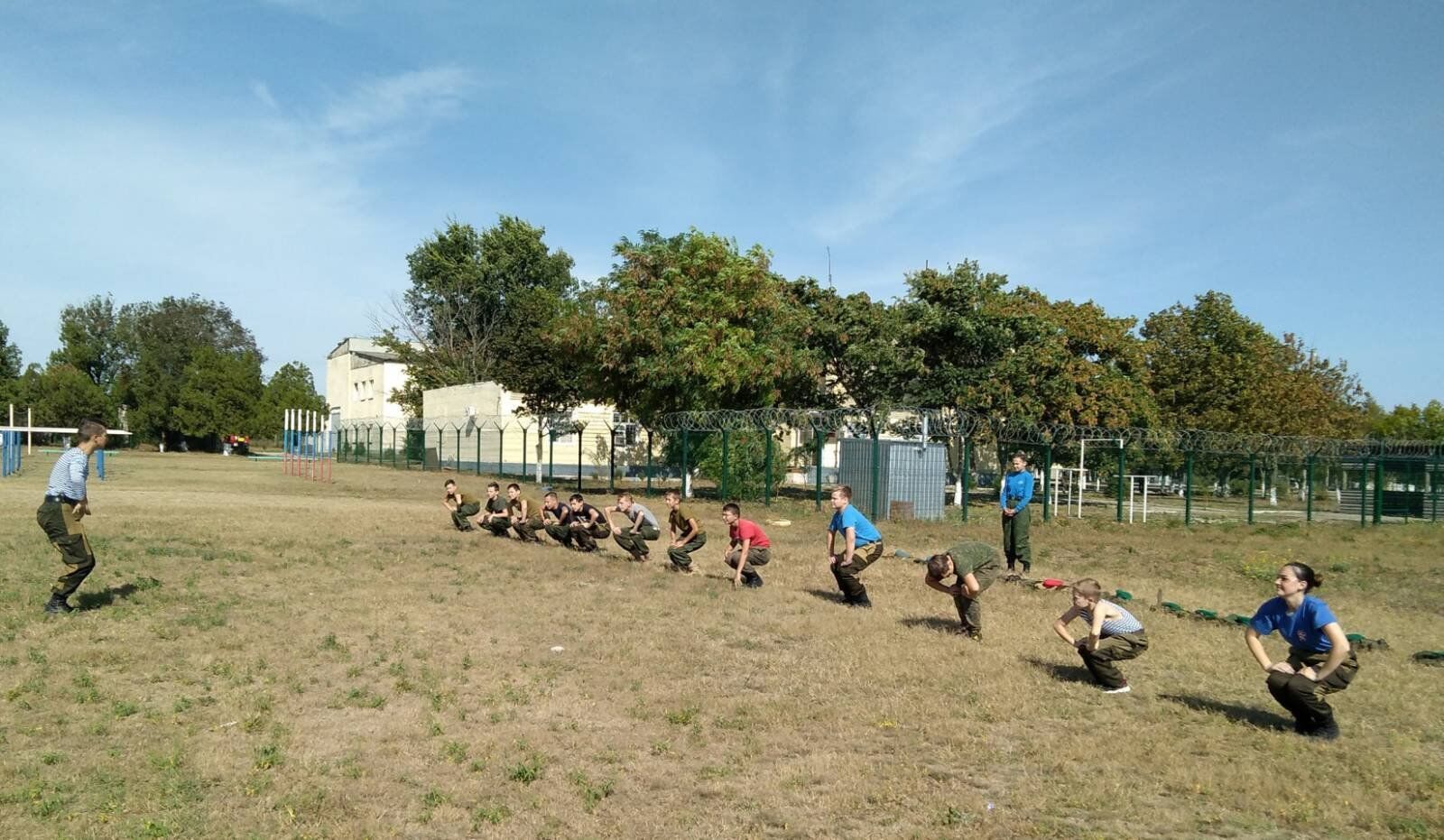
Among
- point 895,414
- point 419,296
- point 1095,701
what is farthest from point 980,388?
point 419,296

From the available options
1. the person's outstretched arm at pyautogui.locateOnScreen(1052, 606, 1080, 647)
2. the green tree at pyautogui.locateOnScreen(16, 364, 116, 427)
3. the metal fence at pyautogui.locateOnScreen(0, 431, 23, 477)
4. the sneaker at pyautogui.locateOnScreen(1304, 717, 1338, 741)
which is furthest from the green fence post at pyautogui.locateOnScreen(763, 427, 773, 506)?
the green tree at pyautogui.locateOnScreen(16, 364, 116, 427)

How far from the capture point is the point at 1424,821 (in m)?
5.23

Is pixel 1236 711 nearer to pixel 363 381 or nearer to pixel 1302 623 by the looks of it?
pixel 1302 623

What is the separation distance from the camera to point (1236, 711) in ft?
24.4

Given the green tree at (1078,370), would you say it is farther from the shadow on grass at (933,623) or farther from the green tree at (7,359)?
the green tree at (7,359)

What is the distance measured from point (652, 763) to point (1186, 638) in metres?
6.43

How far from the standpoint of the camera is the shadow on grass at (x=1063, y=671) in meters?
8.21

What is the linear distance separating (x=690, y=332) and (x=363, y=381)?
47426 mm

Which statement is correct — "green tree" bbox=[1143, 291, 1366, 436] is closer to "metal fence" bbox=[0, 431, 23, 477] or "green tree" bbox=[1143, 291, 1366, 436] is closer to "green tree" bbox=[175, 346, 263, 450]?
"metal fence" bbox=[0, 431, 23, 477]

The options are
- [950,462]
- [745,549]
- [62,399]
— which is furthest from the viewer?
[62,399]

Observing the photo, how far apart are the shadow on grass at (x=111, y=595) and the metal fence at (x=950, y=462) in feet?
45.1

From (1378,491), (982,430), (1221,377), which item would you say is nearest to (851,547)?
(982,430)

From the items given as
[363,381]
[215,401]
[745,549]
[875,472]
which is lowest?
[745,549]

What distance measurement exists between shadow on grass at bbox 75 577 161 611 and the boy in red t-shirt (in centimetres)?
635
